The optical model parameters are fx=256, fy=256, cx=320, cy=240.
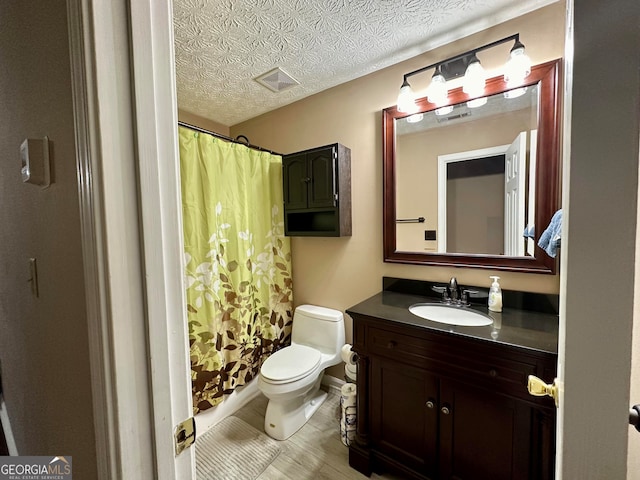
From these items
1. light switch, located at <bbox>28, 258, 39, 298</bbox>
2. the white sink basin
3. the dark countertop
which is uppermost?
light switch, located at <bbox>28, 258, 39, 298</bbox>

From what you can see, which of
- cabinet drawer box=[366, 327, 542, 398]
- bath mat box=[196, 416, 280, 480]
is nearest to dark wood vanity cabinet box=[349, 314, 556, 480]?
cabinet drawer box=[366, 327, 542, 398]

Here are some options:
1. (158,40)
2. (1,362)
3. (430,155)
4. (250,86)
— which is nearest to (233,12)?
(250,86)

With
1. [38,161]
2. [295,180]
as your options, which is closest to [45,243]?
[38,161]

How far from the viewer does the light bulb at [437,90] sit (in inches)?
58.0

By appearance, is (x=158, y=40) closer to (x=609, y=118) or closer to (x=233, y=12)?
(x=609, y=118)

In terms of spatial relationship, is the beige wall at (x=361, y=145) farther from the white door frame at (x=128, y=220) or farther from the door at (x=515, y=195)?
the white door frame at (x=128, y=220)

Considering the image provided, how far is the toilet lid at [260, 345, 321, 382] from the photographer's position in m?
1.59

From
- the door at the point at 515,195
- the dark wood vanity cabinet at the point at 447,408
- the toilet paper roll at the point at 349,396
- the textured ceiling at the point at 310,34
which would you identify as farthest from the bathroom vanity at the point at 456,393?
the textured ceiling at the point at 310,34

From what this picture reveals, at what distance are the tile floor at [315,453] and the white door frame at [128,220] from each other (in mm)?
1299

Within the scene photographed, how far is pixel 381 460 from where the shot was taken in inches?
52.9

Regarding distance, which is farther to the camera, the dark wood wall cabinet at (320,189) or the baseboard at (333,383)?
the baseboard at (333,383)

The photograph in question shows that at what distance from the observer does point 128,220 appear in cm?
40

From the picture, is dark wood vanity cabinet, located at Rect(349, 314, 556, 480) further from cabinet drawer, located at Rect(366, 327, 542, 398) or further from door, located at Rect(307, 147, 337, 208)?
door, located at Rect(307, 147, 337, 208)

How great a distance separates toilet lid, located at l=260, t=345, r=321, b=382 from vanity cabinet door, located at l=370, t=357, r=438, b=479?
49cm
